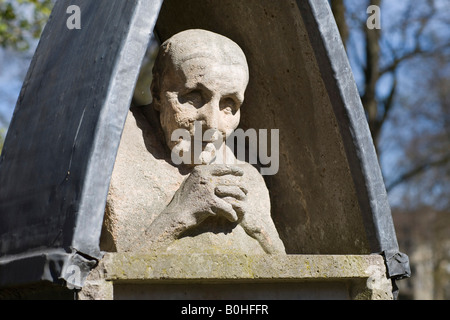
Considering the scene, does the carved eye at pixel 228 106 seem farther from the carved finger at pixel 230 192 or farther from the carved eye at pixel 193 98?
the carved finger at pixel 230 192

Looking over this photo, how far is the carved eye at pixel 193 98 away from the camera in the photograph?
4230 mm

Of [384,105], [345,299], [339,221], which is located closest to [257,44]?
[339,221]

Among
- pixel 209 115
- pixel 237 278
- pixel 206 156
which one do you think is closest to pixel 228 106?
pixel 209 115

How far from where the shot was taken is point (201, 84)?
4.16 m

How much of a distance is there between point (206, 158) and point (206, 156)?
0.01m

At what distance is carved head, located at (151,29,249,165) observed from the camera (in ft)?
13.7

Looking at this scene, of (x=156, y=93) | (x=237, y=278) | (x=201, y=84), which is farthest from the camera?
(x=156, y=93)

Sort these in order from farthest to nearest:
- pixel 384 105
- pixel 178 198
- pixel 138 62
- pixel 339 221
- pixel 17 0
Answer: pixel 384 105
pixel 17 0
pixel 339 221
pixel 178 198
pixel 138 62

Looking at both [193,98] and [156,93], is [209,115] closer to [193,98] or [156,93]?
[193,98]

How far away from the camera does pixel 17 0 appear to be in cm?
833

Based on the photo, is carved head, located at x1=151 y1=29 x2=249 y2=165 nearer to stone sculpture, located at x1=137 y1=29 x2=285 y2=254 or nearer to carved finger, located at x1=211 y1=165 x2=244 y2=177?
stone sculpture, located at x1=137 y1=29 x2=285 y2=254

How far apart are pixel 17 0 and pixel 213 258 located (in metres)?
5.67

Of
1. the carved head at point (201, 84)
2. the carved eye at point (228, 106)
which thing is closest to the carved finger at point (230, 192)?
the carved head at point (201, 84)
